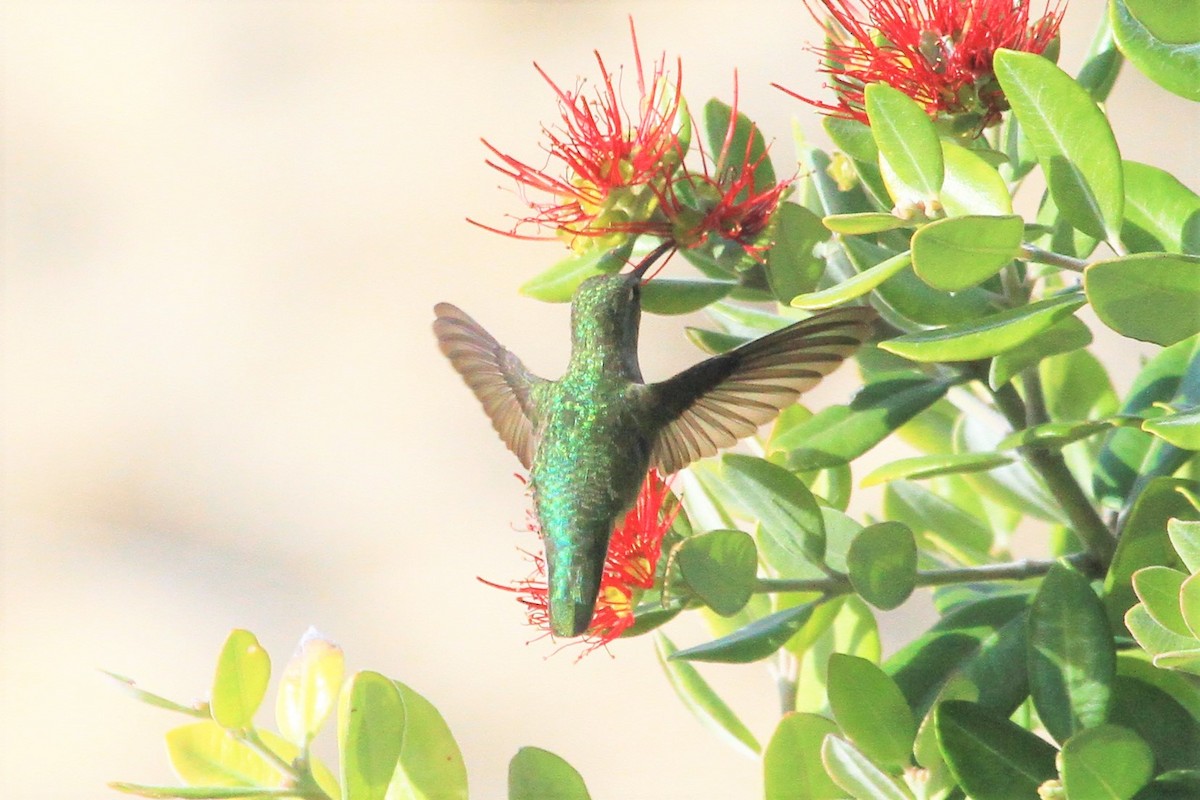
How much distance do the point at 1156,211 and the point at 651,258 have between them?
0.21 meters

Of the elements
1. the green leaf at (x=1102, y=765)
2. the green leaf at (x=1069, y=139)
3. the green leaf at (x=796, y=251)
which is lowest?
the green leaf at (x=1102, y=765)

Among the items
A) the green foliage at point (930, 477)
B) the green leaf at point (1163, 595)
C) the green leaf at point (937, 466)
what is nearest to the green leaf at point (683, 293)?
the green foliage at point (930, 477)

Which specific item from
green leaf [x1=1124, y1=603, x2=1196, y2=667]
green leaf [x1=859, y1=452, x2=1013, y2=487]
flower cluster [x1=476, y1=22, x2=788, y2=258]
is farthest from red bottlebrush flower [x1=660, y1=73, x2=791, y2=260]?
green leaf [x1=1124, y1=603, x2=1196, y2=667]

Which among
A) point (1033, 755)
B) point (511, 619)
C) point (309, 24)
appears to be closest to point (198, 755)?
point (1033, 755)

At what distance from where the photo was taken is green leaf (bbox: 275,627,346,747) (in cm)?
53

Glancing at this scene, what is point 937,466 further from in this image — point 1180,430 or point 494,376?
point 494,376

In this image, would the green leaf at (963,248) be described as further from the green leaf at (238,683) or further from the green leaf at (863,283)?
the green leaf at (238,683)

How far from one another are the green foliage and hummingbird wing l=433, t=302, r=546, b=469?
0.38 feet

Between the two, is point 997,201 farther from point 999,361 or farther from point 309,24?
point 309,24

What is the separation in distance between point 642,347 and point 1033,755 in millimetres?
2080

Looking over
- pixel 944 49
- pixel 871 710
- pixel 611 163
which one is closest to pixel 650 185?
pixel 611 163

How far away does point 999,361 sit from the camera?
495 millimetres

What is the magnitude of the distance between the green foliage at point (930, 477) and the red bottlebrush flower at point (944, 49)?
0.05ft

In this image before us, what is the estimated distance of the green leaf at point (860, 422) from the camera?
0.55m
